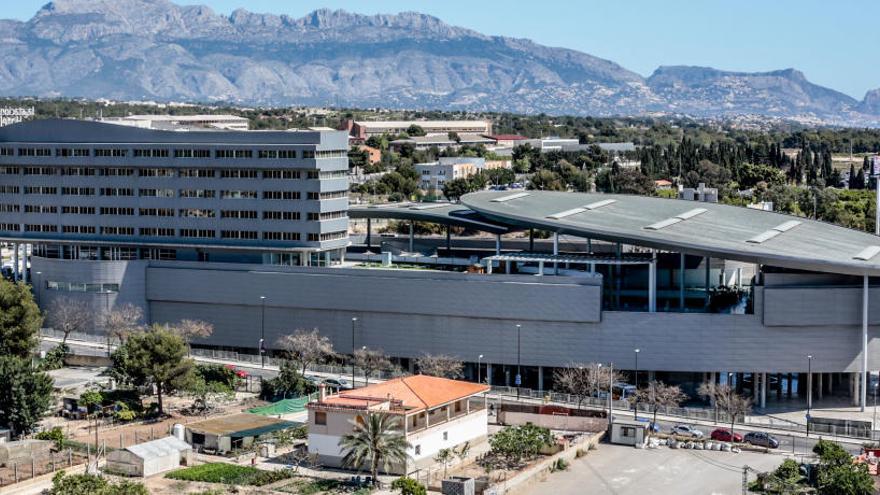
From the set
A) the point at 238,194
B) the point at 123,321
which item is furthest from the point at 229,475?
the point at 238,194

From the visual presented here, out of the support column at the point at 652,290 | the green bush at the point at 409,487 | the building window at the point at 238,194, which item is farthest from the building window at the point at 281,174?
the green bush at the point at 409,487

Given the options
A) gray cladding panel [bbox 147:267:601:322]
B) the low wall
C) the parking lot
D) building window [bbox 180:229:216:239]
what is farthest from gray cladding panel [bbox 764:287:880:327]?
building window [bbox 180:229:216:239]

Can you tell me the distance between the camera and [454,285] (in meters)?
86.7

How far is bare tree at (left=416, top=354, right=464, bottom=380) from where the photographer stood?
271 ft

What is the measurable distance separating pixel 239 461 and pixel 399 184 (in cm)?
10641

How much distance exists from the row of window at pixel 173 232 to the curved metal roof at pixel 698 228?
35.2 ft

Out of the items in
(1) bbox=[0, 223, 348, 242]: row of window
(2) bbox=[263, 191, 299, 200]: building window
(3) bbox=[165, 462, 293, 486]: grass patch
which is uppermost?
(2) bbox=[263, 191, 299, 200]: building window

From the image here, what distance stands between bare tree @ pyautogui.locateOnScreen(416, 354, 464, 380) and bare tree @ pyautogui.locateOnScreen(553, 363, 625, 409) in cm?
584

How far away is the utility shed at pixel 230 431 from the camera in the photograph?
6800cm

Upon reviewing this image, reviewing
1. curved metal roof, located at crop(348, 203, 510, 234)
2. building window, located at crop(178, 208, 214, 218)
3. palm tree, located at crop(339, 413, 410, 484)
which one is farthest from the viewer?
curved metal roof, located at crop(348, 203, 510, 234)

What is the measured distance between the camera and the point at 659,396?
7575 centimetres

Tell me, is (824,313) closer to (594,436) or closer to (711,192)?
(594,436)

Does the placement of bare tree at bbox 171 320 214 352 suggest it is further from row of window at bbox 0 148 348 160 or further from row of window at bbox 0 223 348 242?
row of window at bbox 0 148 348 160

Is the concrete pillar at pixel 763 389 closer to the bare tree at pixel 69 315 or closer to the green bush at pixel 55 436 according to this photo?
the green bush at pixel 55 436
